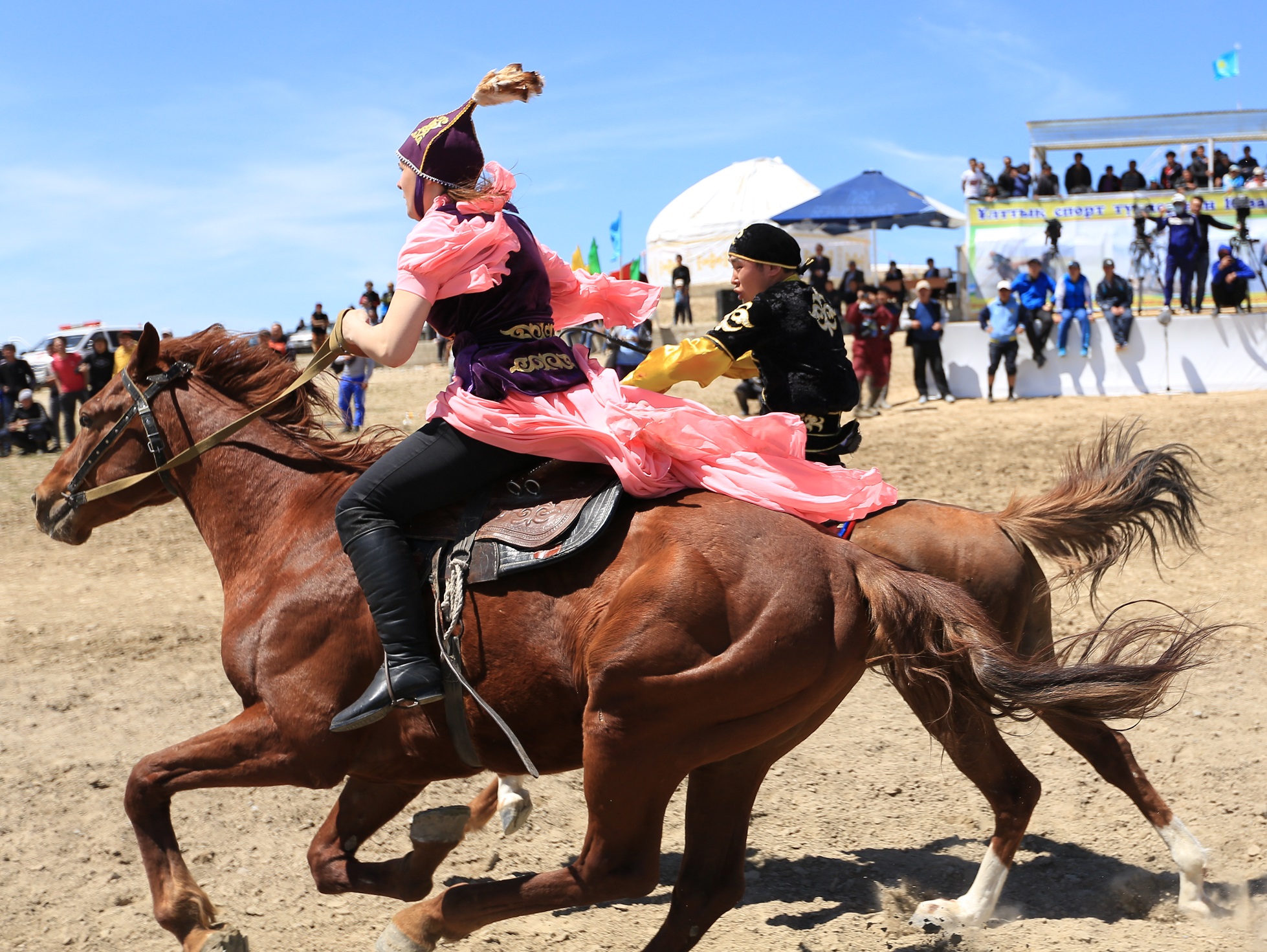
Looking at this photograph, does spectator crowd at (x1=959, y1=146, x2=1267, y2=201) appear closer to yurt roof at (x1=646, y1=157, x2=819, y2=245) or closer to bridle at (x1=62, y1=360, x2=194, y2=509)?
yurt roof at (x1=646, y1=157, x2=819, y2=245)

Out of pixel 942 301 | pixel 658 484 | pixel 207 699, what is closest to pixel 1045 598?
pixel 658 484

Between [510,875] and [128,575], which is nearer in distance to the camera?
Result: [510,875]

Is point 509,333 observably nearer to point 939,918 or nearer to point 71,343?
point 939,918

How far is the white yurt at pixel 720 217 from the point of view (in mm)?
35938

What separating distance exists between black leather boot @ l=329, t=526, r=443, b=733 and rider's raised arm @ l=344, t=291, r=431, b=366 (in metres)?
0.54

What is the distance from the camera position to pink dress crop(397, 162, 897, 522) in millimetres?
3475

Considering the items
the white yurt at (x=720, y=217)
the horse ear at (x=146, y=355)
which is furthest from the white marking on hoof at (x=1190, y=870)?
the white yurt at (x=720, y=217)

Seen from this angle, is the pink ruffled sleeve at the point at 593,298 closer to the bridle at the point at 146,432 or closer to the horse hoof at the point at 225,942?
the bridle at the point at 146,432

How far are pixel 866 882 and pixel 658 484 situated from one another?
231 centimetres

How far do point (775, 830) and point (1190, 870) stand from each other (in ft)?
5.69

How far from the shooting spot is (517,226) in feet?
12.3

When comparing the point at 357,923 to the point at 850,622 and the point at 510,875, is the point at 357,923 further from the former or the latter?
the point at 850,622

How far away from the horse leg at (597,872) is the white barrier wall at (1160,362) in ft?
48.2

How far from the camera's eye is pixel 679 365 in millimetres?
4348
